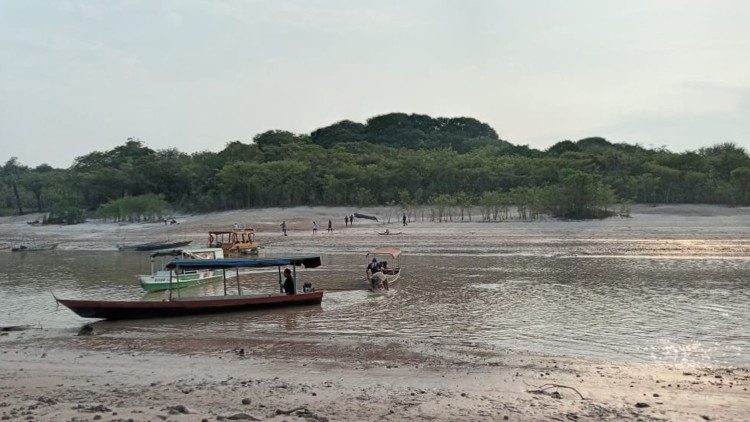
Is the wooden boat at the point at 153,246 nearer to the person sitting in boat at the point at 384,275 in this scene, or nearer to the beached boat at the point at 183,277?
the beached boat at the point at 183,277

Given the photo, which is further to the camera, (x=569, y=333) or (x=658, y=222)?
(x=658, y=222)

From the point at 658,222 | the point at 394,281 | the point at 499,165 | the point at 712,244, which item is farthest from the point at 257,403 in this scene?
the point at 499,165

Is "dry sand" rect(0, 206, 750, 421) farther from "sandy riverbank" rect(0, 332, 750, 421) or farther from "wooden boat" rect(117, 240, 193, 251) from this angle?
"wooden boat" rect(117, 240, 193, 251)

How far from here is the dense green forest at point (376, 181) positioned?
224 feet

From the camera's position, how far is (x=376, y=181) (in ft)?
273

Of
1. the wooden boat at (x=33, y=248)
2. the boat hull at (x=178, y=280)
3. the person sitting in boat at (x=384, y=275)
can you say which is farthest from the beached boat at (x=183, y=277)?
the wooden boat at (x=33, y=248)

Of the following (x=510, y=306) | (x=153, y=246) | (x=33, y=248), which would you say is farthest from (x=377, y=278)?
(x=33, y=248)

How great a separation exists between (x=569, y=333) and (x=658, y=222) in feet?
147

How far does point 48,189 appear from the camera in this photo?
111 meters

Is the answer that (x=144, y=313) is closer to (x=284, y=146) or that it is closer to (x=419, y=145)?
(x=284, y=146)

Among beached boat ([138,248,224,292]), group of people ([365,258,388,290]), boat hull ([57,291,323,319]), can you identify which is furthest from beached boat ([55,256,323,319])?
group of people ([365,258,388,290])

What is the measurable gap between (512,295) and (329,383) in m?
13.2

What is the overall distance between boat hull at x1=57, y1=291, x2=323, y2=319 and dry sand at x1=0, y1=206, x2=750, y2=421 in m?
1.87

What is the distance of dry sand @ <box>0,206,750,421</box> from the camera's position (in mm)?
9227
